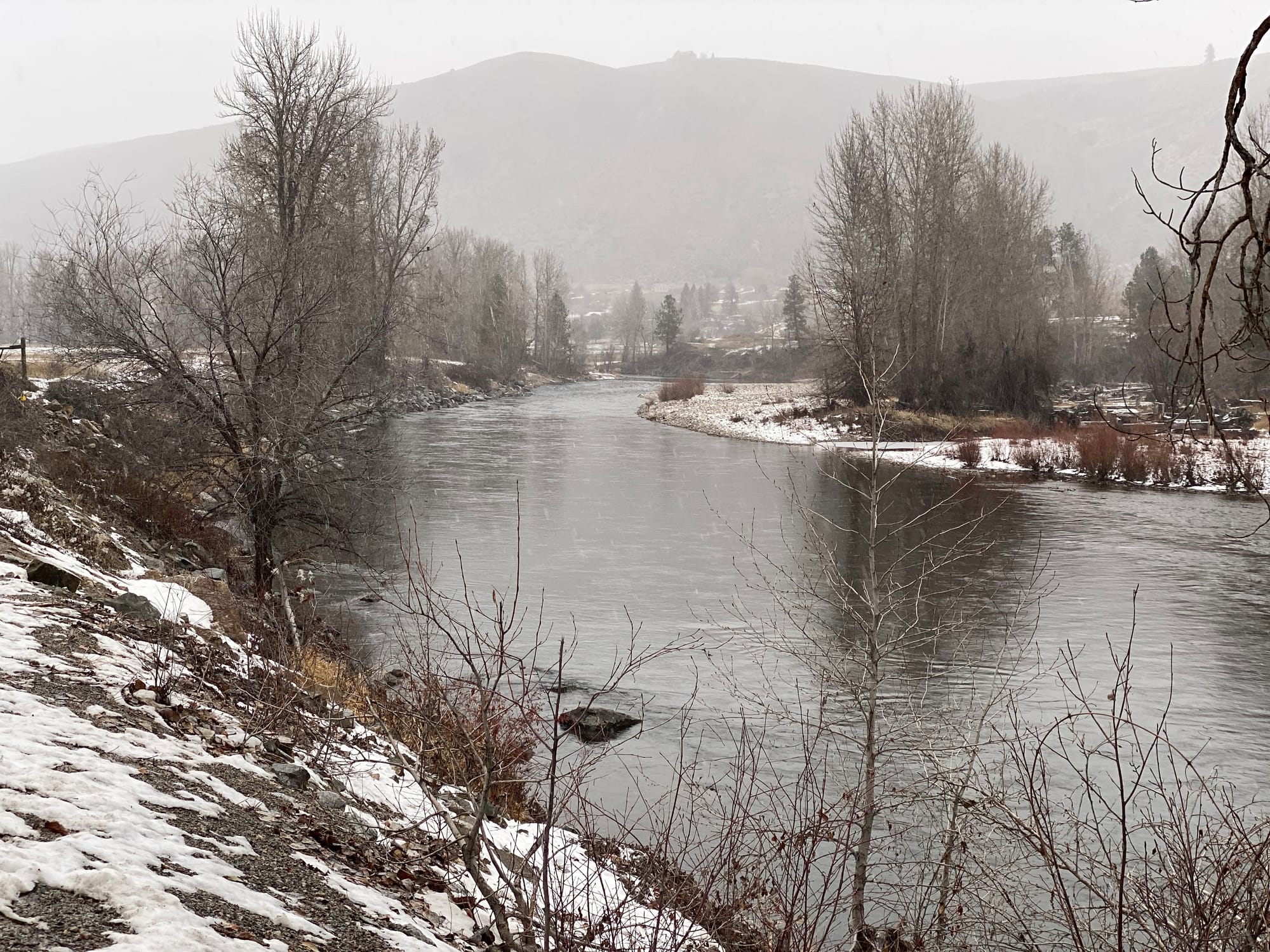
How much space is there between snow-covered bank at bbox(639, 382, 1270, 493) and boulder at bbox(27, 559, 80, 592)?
12.2m

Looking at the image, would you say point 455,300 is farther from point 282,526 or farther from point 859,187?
point 282,526

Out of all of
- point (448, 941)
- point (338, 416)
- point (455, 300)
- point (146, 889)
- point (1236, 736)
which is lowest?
point (1236, 736)

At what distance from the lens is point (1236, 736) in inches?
360

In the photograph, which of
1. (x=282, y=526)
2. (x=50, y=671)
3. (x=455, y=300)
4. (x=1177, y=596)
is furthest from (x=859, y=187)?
(x=455, y=300)

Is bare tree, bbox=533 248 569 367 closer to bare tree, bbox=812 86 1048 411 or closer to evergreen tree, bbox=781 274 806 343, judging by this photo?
evergreen tree, bbox=781 274 806 343

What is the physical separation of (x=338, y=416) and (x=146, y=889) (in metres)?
11.3

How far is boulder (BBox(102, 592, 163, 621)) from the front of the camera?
7.16m

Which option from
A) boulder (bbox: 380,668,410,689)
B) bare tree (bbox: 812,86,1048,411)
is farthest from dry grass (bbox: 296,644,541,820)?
bare tree (bbox: 812,86,1048,411)

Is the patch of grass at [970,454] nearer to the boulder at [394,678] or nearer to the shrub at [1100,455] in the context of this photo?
the shrub at [1100,455]

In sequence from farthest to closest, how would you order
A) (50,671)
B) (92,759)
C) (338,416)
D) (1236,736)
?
(338,416) < (1236,736) < (50,671) < (92,759)

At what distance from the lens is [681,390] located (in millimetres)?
54594

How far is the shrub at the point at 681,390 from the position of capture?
52.9m

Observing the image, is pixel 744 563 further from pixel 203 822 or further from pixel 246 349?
pixel 203 822

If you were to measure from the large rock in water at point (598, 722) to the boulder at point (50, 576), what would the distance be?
423 centimetres
